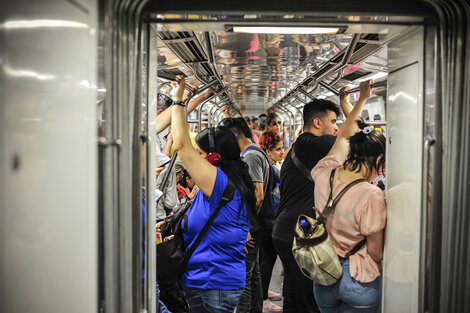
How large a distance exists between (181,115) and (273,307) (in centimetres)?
286

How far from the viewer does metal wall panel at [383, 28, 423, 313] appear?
1.98 metres

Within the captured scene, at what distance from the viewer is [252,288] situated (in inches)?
157

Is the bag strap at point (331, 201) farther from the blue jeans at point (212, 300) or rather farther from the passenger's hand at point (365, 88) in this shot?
the blue jeans at point (212, 300)

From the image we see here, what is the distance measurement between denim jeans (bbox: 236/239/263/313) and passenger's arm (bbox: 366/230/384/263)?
1.31m

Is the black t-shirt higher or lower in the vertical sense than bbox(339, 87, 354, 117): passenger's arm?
lower

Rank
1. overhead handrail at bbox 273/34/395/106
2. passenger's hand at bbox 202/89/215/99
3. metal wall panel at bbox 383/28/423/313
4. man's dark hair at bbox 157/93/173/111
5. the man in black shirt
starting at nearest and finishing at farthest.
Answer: metal wall panel at bbox 383/28/423/313 < overhead handrail at bbox 273/34/395/106 < the man in black shirt < man's dark hair at bbox 157/93/173/111 < passenger's hand at bbox 202/89/215/99

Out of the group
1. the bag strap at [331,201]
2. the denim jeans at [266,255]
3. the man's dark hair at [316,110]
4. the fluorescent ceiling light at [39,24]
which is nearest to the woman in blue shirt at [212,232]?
the bag strap at [331,201]

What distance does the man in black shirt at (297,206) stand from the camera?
3.31 m

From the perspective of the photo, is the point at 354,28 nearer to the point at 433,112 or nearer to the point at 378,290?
the point at 433,112

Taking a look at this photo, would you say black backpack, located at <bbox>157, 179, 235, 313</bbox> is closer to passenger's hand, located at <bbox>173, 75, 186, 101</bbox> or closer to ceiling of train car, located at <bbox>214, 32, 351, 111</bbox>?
passenger's hand, located at <bbox>173, 75, 186, 101</bbox>

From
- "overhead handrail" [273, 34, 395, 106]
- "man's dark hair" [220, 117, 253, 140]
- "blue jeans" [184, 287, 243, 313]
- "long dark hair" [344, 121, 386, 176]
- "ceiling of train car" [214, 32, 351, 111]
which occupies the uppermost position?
"ceiling of train car" [214, 32, 351, 111]

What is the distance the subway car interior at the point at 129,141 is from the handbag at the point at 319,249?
0.40m

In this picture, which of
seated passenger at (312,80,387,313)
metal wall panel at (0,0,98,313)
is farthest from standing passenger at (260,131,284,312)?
metal wall panel at (0,0,98,313)

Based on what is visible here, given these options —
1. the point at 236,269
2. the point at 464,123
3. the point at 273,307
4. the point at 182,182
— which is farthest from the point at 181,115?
the point at 273,307
